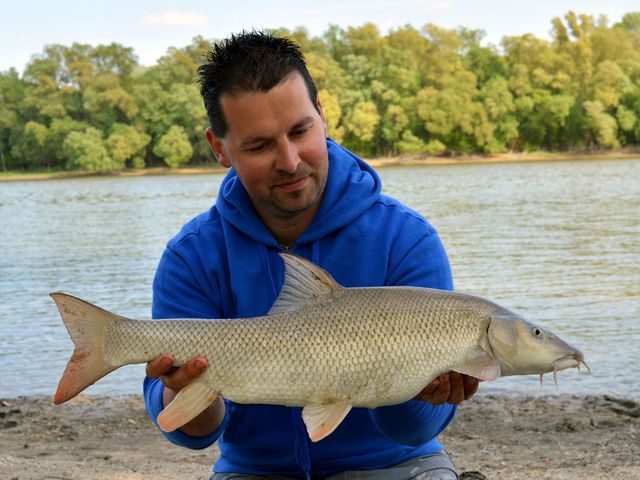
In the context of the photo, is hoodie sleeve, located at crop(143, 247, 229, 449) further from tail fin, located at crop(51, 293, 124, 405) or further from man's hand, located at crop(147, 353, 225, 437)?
tail fin, located at crop(51, 293, 124, 405)

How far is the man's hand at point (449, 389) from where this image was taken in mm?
3246

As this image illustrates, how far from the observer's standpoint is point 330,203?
3910 millimetres

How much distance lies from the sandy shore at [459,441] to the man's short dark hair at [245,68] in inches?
109

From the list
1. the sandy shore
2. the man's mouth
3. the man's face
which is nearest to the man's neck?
the man's face

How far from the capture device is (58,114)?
83.6 meters

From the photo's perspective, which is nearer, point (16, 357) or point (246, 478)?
point (246, 478)

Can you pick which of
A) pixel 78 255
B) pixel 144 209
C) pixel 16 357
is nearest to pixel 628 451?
pixel 16 357

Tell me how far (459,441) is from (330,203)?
3.39 meters

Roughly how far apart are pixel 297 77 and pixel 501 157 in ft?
251

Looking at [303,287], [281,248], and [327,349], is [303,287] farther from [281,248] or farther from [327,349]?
[281,248]

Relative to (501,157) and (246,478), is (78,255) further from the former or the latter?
(501,157)

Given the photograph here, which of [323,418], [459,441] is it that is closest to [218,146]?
[323,418]

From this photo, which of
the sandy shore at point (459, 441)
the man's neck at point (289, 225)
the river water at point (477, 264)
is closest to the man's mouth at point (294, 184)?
the man's neck at point (289, 225)

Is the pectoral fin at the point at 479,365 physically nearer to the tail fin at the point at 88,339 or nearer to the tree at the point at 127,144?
the tail fin at the point at 88,339
